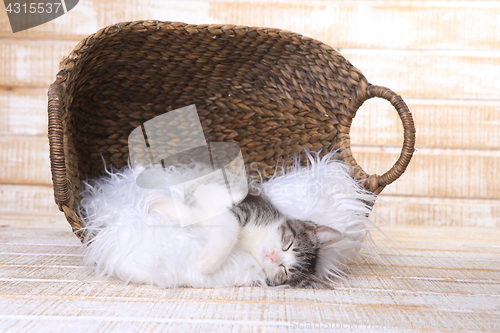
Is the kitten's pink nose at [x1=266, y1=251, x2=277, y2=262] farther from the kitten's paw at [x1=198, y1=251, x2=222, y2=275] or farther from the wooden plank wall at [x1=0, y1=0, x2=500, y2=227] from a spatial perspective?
the wooden plank wall at [x1=0, y1=0, x2=500, y2=227]

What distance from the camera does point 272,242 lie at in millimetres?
949

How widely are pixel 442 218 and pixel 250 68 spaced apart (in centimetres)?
118

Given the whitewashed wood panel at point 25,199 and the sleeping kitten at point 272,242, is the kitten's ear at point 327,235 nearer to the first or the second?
the sleeping kitten at point 272,242

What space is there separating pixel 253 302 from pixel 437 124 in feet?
4.82

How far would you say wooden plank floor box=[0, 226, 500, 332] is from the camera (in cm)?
71

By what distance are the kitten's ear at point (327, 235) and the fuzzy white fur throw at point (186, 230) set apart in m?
0.04

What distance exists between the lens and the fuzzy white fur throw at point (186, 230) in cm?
89

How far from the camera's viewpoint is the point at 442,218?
201 centimetres

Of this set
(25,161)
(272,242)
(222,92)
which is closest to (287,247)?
(272,242)

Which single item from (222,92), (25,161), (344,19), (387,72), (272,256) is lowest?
(272,256)

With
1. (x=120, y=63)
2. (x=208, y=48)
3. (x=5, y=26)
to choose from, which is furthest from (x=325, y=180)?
(x=5, y=26)

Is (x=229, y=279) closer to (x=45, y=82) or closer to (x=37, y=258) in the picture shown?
(x=37, y=258)

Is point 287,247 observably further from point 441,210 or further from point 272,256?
point 441,210

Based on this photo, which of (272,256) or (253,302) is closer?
(253,302)
